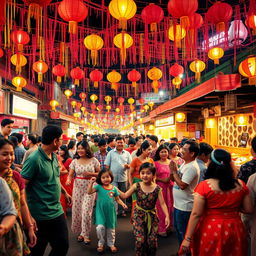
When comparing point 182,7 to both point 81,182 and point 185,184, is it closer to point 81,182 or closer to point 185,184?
point 185,184

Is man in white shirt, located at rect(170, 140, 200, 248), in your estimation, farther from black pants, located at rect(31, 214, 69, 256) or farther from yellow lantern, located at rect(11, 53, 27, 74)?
yellow lantern, located at rect(11, 53, 27, 74)

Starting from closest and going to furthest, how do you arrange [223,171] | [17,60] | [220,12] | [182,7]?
[223,171] < [182,7] < [220,12] < [17,60]

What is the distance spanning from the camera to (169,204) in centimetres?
408

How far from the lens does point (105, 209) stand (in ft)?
11.0

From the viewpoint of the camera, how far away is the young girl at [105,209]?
10.7ft

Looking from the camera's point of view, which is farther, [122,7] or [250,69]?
[250,69]

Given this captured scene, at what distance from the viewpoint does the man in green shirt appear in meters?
2.23

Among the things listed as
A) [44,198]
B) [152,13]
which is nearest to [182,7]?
[152,13]

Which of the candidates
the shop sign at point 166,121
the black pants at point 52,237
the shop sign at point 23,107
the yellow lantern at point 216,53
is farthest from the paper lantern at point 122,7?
the shop sign at point 166,121

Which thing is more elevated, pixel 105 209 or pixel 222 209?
pixel 222 209

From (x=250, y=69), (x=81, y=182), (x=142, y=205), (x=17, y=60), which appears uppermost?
(x=17, y=60)

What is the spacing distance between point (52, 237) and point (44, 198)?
0.42m

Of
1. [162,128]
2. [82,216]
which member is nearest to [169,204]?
[82,216]

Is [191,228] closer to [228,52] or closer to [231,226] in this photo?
[231,226]
